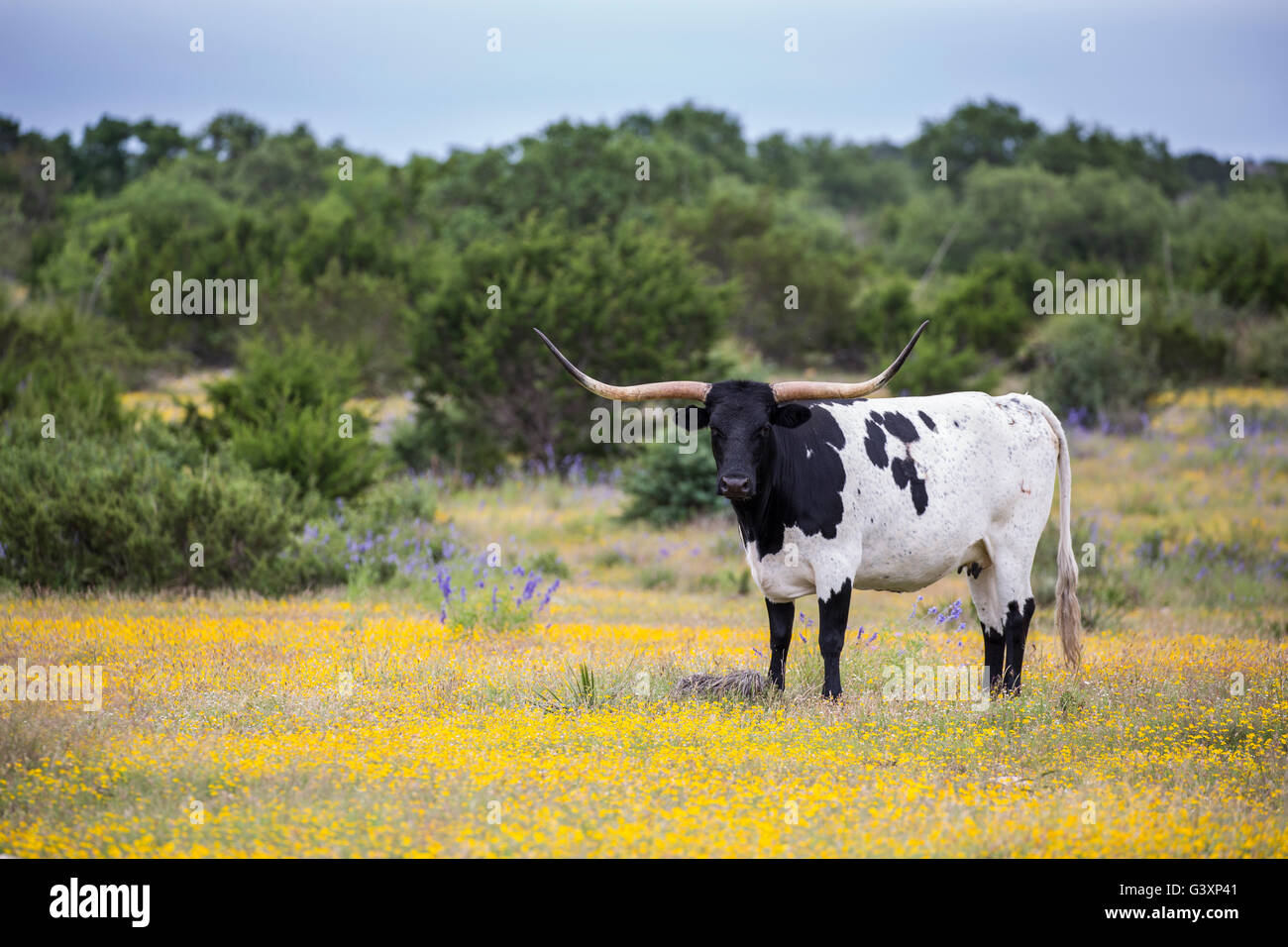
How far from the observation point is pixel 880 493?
7.23m

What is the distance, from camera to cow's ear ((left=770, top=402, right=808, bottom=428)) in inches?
274

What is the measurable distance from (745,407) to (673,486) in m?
8.57

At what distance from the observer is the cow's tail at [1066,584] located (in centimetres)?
786

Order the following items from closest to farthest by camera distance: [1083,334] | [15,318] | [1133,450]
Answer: [15,318] < [1133,450] < [1083,334]

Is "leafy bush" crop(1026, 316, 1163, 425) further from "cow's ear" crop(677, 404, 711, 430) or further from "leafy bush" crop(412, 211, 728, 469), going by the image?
"cow's ear" crop(677, 404, 711, 430)

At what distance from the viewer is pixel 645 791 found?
208 inches

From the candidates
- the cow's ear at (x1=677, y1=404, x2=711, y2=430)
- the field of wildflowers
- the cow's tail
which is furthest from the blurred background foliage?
the cow's tail

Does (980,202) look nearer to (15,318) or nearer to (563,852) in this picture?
(15,318)

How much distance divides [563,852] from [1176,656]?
5986 millimetres

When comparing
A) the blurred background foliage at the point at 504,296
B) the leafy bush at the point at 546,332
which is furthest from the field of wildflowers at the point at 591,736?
the leafy bush at the point at 546,332

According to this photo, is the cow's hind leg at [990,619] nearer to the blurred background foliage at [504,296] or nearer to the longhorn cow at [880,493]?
the longhorn cow at [880,493]

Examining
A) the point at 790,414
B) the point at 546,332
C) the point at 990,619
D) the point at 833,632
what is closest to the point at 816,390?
the point at 790,414

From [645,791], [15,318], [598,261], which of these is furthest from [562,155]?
[645,791]
